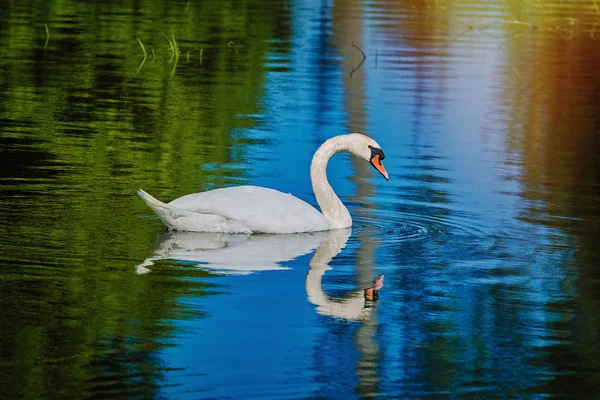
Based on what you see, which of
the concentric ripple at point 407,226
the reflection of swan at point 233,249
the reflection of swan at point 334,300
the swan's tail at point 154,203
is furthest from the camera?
the concentric ripple at point 407,226

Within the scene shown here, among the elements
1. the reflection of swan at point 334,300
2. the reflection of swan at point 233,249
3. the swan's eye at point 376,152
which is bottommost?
the reflection of swan at point 334,300

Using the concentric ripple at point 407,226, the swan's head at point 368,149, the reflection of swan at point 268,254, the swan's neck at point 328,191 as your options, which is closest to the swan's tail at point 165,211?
the reflection of swan at point 268,254

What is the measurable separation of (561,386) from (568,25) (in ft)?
103

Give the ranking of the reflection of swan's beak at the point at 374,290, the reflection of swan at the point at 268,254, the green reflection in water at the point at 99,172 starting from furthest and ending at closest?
the reflection of swan's beak at the point at 374,290, the reflection of swan at the point at 268,254, the green reflection in water at the point at 99,172

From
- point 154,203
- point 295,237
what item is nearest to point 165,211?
point 154,203

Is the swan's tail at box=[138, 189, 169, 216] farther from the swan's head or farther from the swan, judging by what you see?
the swan's head

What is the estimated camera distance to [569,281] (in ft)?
33.0

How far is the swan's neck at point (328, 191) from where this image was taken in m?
11.8

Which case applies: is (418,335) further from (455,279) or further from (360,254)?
(360,254)

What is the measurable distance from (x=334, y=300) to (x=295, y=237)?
236cm

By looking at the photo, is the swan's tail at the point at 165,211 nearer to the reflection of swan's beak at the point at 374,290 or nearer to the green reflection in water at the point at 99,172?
the green reflection in water at the point at 99,172

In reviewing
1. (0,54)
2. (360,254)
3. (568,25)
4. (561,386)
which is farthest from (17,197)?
(568,25)

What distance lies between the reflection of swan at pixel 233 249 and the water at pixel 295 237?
0.03 m

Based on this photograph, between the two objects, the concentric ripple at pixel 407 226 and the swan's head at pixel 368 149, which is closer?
the concentric ripple at pixel 407 226
